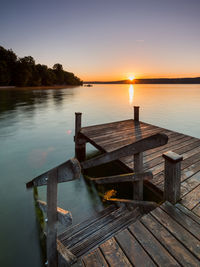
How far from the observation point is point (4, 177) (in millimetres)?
7422

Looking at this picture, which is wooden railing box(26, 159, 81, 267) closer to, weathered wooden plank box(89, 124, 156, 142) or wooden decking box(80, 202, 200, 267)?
wooden decking box(80, 202, 200, 267)

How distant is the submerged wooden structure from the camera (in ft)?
7.11

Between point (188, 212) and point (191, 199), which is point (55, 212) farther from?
point (191, 199)

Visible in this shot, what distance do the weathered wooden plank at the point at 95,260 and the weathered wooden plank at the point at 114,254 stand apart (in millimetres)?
58

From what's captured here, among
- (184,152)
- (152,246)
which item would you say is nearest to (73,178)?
(152,246)

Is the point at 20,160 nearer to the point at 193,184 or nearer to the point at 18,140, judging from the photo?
the point at 18,140

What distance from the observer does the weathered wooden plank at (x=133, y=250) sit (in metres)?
2.24

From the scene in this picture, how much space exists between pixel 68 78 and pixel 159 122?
137m

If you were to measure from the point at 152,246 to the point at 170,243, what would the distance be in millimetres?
275

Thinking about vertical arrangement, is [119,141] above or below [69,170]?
below

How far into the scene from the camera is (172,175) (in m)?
3.01

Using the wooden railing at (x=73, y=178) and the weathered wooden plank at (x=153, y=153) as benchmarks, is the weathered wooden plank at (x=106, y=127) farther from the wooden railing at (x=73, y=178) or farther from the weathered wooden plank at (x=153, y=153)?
the wooden railing at (x=73, y=178)

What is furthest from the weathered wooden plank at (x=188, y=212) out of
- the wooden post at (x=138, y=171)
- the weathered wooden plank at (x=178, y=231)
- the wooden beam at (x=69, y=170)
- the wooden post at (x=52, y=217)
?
the wooden beam at (x=69, y=170)

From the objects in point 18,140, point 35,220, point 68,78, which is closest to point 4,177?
point 35,220
